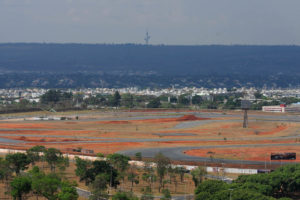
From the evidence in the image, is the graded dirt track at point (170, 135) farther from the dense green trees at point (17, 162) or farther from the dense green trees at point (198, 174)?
the dense green trees at point (17, 162)

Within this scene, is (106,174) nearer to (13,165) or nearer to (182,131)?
(13,165)

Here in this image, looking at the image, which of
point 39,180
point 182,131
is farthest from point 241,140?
point 39,180

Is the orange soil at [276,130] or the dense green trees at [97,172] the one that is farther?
the orange soil at [276,130]

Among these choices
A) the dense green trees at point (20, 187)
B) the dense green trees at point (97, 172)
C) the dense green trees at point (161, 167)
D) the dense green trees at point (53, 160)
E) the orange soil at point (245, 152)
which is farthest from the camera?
the orange soil at point (245, 152)

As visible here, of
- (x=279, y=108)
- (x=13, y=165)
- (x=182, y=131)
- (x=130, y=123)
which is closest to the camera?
(x=13, y=165)

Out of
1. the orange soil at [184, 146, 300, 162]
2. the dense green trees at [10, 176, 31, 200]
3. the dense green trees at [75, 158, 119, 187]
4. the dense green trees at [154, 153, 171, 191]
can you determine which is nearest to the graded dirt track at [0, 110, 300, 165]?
the orange soil at [184, 146, 300, 162]

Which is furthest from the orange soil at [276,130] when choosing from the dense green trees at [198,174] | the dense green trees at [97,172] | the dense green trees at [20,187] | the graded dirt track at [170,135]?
the dense green trees at [20,187]

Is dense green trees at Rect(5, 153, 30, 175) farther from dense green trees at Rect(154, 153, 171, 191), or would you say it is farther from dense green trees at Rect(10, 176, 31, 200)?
dense green trees at Rect(154, 153, 171, 191)
